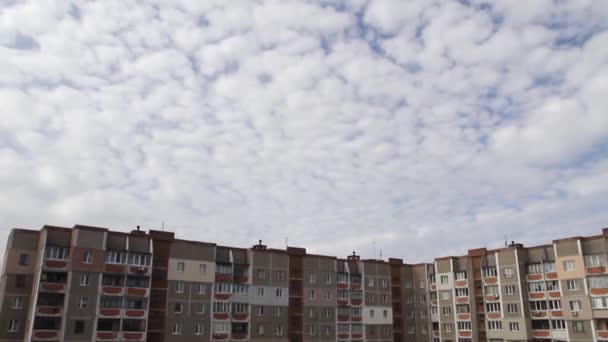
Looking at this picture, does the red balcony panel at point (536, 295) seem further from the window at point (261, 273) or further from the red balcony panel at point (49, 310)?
the red balcony panel at point (49, 310)

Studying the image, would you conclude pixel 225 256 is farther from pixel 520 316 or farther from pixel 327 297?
pixel 520 316

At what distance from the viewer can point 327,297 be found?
3730 inches

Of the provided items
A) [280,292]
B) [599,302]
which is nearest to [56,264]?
[280,292]

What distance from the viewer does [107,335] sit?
71.4 metres

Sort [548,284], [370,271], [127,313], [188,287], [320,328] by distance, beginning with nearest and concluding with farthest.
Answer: [127,313], [188,287], [548,284], [320,328], [370,271]

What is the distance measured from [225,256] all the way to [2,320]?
3162 cm

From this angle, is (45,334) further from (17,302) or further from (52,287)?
(17,302)

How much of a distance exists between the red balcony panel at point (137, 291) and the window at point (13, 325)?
1403cm

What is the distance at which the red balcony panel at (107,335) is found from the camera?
70.9 meters

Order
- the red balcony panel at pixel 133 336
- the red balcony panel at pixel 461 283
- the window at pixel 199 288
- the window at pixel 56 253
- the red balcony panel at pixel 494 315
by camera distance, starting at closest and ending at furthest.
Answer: the window at pixel 56 253 → the red balcony panel at pixel 133 336 → the window at pixel 199 288 → the red balcony panel at pixel 494 315 → the red balcony panel at pixel 461 283

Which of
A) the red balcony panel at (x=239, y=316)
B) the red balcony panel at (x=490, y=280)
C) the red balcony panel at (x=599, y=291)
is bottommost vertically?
the red balcony panel at (x=239, y=316)

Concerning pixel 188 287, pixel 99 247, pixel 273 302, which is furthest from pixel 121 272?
pixel 273 302

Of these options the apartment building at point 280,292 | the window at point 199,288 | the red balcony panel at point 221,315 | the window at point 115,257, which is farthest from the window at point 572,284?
the window at point 115,257

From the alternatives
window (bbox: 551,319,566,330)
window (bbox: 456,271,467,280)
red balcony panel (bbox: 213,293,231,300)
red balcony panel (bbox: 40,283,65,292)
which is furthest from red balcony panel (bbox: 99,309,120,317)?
window (bbox: 551,319,566,330)
